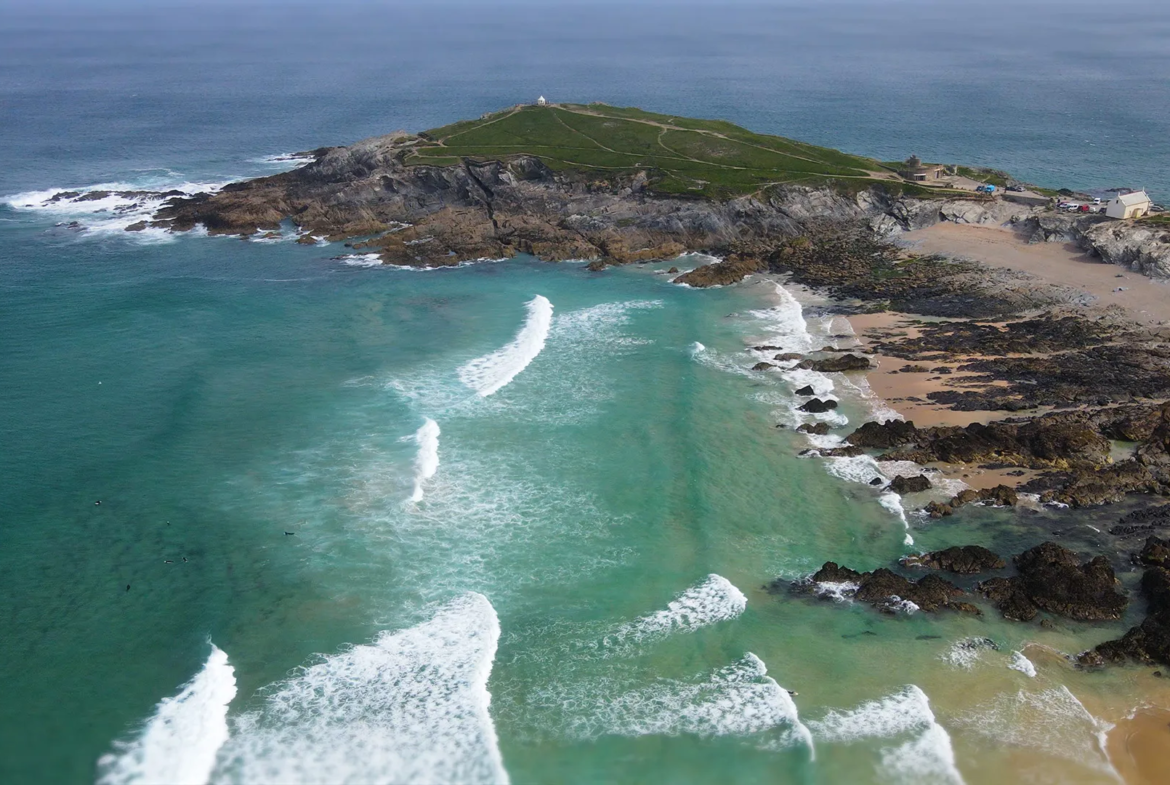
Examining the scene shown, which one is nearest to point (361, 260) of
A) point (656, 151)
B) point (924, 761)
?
point (656, 151)

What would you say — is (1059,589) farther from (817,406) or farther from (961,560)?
(817,406)

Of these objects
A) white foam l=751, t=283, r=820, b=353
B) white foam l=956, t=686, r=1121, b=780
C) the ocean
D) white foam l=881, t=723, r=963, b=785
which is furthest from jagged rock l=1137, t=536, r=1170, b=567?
white foam l=751, t=283, r=820, b=353

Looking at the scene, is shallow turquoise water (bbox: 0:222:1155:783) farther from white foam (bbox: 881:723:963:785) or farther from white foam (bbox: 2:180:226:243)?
white foam (bbox: 2:180:226:243)

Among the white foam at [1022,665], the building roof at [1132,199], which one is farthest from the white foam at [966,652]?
the building roof at [1132,199]

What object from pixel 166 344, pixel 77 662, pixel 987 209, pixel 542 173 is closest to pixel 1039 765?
pixel 77 662

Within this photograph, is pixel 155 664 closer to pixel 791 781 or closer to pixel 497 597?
pixel 497 597

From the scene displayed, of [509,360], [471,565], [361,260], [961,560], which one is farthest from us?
[361,260]

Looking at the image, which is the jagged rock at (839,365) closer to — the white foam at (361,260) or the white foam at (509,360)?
the white foam at (509,360)
